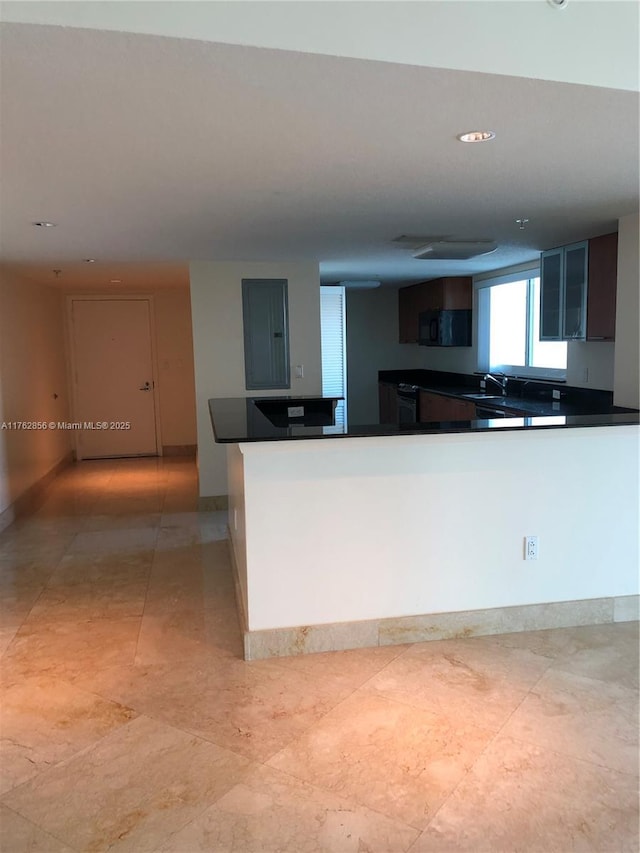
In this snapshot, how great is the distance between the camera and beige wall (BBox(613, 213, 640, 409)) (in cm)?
348

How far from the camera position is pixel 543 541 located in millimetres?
3033

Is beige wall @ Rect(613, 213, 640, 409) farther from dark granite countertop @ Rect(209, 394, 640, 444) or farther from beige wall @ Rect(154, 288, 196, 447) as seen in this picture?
beige wall @ Rect(154, 288, 196, 447)

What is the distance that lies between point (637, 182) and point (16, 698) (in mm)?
3419

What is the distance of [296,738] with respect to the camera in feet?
7.37

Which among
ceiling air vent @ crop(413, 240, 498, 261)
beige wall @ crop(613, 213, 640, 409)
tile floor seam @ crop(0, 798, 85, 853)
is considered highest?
ceiling air vent @ crop(413, 240, 498, 261)

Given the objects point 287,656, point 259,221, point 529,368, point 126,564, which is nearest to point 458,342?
point 529,368

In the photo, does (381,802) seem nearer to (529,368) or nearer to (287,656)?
(287,656)

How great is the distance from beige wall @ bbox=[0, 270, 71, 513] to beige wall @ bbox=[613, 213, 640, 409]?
444cm

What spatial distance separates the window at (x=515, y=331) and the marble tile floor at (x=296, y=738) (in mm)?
3191

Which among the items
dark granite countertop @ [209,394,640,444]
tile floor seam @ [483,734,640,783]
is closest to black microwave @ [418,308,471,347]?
dark granite countertop @ [209,394,640,444]

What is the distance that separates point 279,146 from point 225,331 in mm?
3164

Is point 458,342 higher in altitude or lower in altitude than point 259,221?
lower

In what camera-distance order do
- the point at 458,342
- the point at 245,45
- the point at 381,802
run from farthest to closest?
1. the point at 458,342
2. the point at 381,802
3. the point at 245,45

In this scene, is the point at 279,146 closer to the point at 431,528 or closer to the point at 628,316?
the point at 431,528
